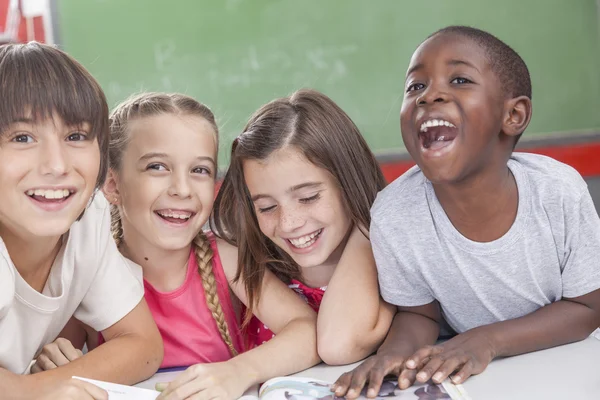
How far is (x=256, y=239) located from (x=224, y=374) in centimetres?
41

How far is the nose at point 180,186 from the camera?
127 centimetres

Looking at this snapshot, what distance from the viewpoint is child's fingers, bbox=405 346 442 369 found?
96 cm

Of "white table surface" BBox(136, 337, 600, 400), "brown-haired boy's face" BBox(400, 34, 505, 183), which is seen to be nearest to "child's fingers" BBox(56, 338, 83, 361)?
"white table surface" BBox(136, 337, 600, 400)

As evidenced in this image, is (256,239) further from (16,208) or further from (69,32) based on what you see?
(69,32)

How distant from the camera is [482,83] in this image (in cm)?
109

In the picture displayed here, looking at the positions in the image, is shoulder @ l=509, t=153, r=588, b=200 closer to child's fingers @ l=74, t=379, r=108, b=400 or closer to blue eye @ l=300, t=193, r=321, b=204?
blue eye @ l=300, t=193, r=321, b=204

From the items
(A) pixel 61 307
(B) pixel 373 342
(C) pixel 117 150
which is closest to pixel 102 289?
(A) pixel 61 307

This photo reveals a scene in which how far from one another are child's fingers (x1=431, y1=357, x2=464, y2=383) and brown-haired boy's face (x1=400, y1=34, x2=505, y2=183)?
0.97ft

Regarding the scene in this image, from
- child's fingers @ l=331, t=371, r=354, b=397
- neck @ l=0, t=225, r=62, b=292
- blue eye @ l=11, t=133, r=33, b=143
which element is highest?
blue eye @ l=11, t=133, r=33, b=143

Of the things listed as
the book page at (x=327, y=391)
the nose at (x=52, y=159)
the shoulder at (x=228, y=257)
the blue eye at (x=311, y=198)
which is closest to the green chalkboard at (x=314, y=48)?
the shoulder at (x=228, y=257)

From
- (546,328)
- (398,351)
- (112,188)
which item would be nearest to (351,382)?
(398,351)

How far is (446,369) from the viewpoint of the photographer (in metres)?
0.94

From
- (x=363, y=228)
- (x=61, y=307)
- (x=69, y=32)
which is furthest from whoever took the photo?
(x=69, y=32)

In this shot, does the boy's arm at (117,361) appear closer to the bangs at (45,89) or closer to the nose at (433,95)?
the bangs at (45,89)
